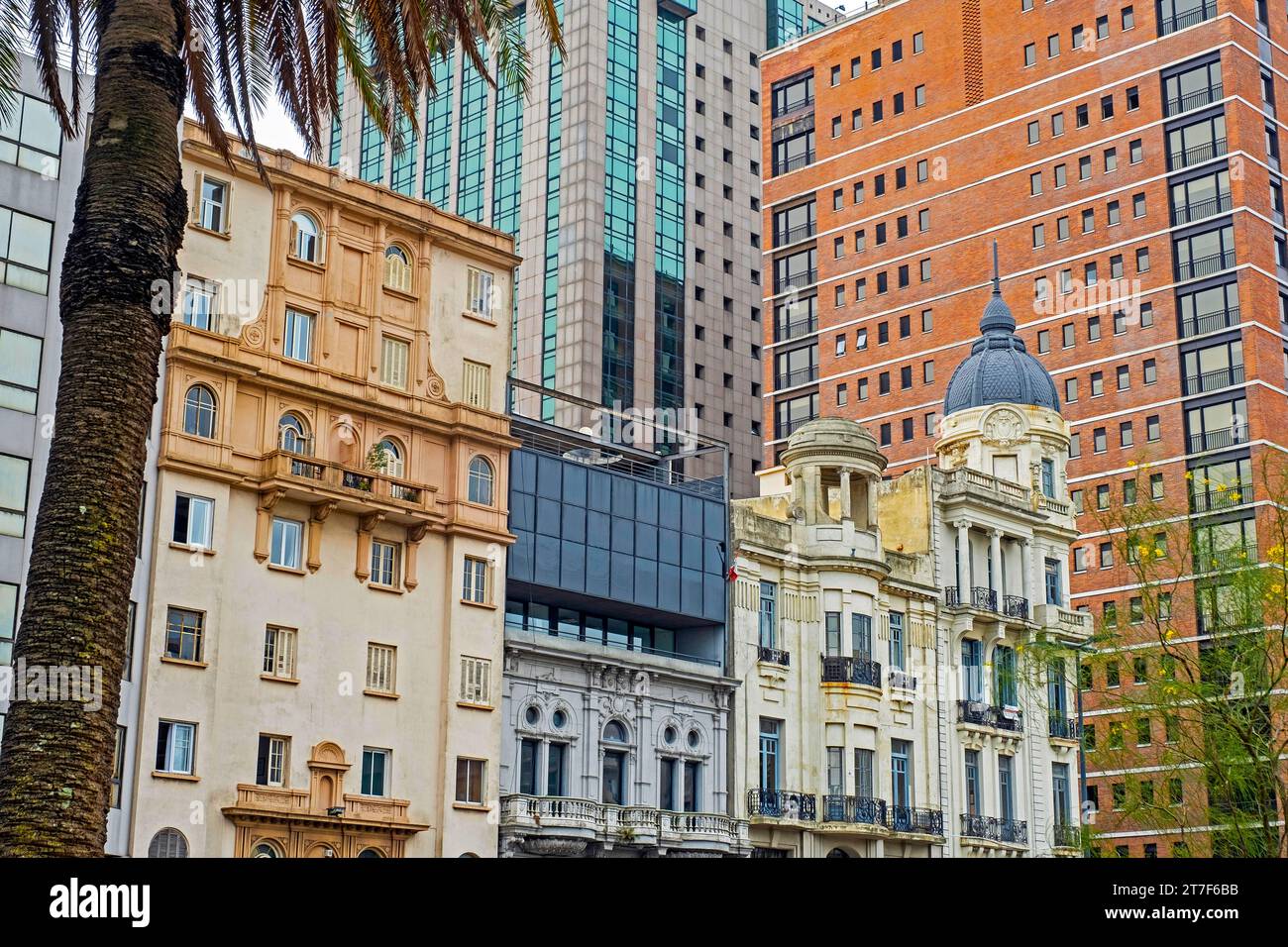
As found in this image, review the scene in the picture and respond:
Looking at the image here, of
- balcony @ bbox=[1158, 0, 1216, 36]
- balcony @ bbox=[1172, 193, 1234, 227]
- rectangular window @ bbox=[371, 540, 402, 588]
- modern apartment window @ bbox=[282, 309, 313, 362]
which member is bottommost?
rectangular window @ bbox=[371, 540, 402, 588]

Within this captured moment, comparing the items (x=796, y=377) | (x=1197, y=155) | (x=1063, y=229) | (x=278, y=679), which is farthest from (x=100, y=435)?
(x=796, y=377)

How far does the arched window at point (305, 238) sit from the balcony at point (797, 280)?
68599mm

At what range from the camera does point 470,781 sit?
165 ft

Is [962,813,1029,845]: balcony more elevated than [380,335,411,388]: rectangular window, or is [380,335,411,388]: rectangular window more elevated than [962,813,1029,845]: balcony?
[380,335,411,388]: rectangular window

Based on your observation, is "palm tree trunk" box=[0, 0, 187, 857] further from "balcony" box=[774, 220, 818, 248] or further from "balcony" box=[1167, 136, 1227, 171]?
"balcony" box=[774, 220, 818, 248]

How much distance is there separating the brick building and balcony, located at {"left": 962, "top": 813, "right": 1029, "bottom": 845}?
91.2 feet

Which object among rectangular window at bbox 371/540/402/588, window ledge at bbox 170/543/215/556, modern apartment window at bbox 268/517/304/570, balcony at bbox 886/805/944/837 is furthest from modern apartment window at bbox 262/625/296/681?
balcony at bbox 886/805/944/837

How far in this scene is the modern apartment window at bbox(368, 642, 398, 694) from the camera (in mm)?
49688

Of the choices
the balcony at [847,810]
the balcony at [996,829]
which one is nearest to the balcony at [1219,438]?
the balcony at [996,829]

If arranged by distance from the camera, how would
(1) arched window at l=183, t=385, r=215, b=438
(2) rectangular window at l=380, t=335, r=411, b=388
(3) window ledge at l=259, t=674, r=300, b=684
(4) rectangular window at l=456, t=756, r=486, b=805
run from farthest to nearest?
(2) rectangular window at l=380, t=335, r=411, b=388, (4) rectangular window at l=456, t=756, r=486, b=805, (1) arched window at l=183, t=385, r=215, b=438, (3) window ledge at l=259, t=674, r=300, b=684

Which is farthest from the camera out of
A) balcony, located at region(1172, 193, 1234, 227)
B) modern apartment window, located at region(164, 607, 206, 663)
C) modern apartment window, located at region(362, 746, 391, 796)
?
balcony, located at region(1172, 193, 1234, 227)

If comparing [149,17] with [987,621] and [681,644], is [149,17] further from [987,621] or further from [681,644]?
[987,621]

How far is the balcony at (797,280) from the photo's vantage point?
4621 inches

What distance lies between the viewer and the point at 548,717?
173 ft
